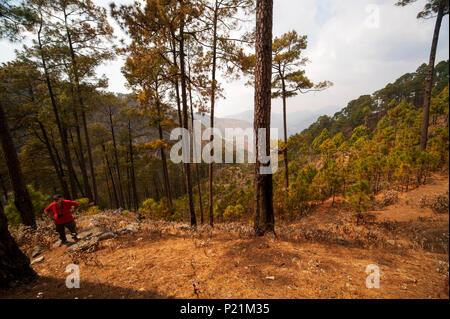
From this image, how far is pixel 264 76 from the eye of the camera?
3.77 m

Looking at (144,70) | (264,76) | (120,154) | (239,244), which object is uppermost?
(144,70)

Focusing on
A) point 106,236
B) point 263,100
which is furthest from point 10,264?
point 263,100

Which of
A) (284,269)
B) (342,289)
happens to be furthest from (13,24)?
(342,289)

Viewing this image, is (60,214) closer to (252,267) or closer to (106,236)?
(106,236)

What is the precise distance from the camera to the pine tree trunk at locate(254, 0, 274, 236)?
3.62 meters

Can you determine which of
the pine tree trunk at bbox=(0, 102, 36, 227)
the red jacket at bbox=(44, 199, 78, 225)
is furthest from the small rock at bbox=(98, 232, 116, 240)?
the pine tree trunk at bbox=(0, 102, 36, 227)

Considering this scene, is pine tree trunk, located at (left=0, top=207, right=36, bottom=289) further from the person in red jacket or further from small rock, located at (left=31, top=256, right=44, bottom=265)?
the person in red jacket

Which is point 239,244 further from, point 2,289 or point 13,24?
point 13,24

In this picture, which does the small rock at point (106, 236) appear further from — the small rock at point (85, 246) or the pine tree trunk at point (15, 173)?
the pine tree trunk at point (15, 173)

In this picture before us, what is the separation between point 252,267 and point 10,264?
4.34m

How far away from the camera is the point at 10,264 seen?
2.94m

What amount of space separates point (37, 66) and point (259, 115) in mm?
11880

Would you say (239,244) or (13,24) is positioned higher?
(13,24)

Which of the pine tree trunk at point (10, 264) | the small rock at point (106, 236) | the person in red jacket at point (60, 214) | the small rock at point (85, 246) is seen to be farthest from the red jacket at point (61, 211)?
the pine tree trunk at point (10, 264)
